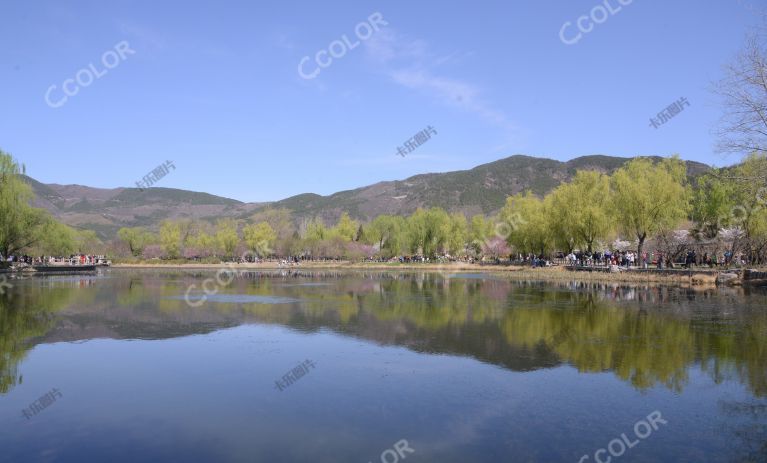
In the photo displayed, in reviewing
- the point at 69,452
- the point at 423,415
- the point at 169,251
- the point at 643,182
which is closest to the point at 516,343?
the point at 423,415

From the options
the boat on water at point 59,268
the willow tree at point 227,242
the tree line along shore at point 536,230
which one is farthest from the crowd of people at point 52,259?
the willow tree at point 227,242

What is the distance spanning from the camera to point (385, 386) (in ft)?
38.7

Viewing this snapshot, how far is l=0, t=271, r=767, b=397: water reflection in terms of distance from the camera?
1392cm

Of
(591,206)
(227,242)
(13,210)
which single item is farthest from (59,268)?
(591,206)

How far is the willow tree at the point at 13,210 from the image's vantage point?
49438 millimetres

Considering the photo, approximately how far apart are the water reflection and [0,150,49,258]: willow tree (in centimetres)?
2086

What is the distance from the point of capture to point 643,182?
44000mm

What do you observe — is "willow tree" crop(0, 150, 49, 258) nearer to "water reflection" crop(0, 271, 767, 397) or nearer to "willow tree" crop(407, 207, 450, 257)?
"water reflection" crop(0, 271, 767, 397)

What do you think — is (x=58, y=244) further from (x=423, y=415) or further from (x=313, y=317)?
(x=423, y=415)

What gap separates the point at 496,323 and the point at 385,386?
31.2 feet

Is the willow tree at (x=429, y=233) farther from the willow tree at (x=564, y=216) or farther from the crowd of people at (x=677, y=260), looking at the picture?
the crowd of people at (x=677, y=260)

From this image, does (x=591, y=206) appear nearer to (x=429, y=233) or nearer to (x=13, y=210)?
(x=429, y=233)

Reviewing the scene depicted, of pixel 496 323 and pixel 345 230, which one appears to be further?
pixel 345 230

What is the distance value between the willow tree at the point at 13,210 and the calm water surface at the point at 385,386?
32.7 metres
